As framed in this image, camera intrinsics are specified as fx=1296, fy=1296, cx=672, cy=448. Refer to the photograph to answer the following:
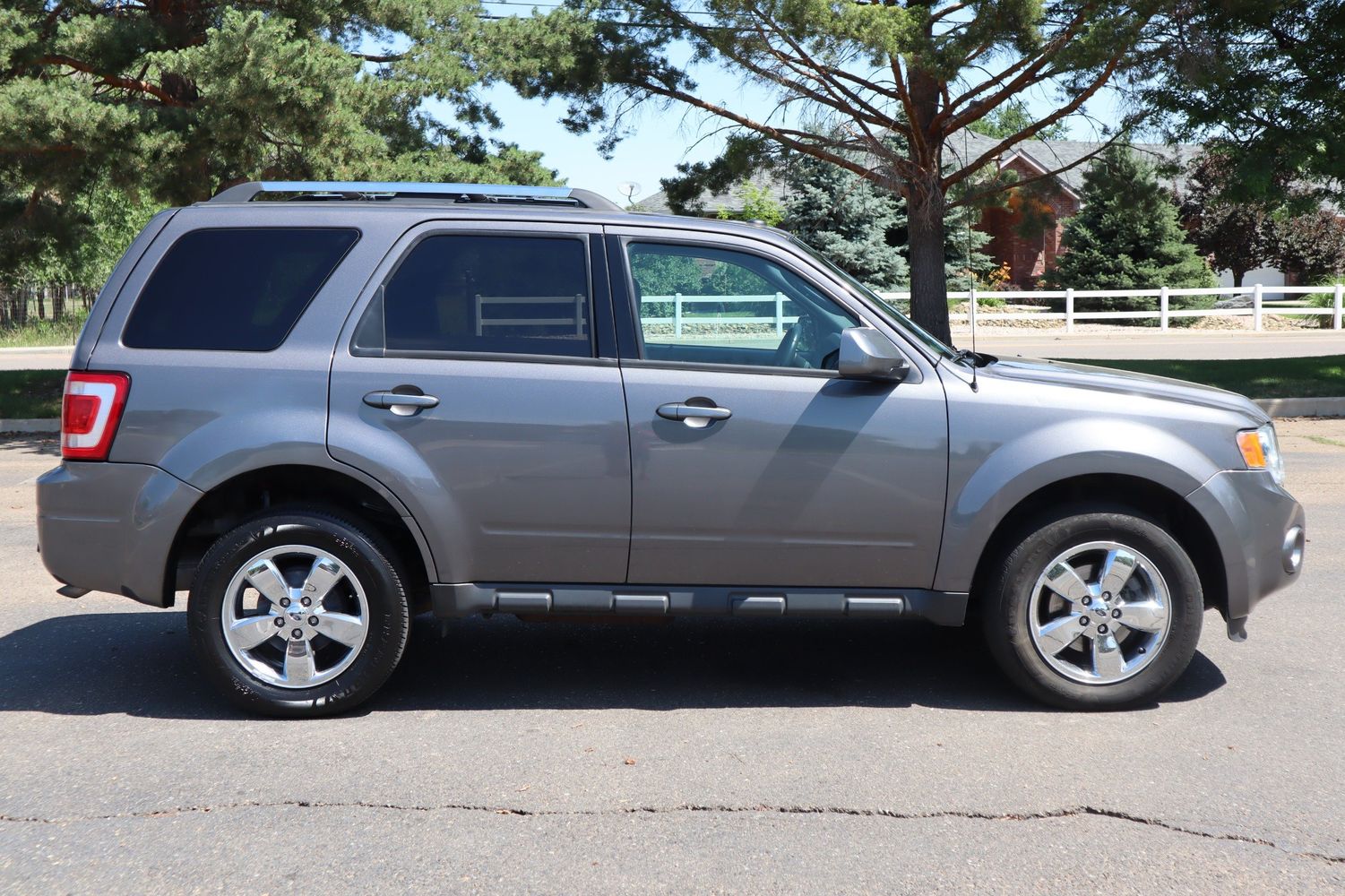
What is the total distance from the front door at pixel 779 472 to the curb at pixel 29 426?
1296 centimetres

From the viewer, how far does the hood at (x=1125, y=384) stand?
16.5 feet

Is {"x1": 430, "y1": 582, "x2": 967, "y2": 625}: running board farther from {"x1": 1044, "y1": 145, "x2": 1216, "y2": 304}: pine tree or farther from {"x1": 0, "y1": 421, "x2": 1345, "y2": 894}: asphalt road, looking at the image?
{"x1": 1044, "y1": 145, "x2": 1216, "y2": 304}: pine tree

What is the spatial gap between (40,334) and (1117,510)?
130 ft

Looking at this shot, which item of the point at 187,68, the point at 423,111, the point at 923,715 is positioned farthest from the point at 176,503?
the point at 423,111

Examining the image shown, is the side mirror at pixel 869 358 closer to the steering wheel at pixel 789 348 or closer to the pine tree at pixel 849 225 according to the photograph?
the steering wheel at pixel 789 348

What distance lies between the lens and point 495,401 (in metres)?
4.84

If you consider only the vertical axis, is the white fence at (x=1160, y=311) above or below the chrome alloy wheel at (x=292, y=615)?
above

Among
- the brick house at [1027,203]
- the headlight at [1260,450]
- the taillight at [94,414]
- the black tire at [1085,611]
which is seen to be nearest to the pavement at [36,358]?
the brick house at [1027,203]

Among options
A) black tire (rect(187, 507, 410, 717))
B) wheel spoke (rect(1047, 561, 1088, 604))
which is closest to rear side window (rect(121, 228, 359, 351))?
black tire (rect(187, 507, 410, 717))

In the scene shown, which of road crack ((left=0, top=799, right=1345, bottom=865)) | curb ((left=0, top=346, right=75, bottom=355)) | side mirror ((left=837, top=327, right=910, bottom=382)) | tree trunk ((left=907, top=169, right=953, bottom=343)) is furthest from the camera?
curb ((left=0, top=346, right=75, bottom=355))

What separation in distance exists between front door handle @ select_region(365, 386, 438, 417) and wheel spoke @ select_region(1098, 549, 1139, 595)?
2.61m

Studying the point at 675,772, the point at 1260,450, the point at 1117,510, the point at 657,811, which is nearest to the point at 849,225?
the point at 1260,450

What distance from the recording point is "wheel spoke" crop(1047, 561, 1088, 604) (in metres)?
4.93

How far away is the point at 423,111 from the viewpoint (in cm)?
2219
